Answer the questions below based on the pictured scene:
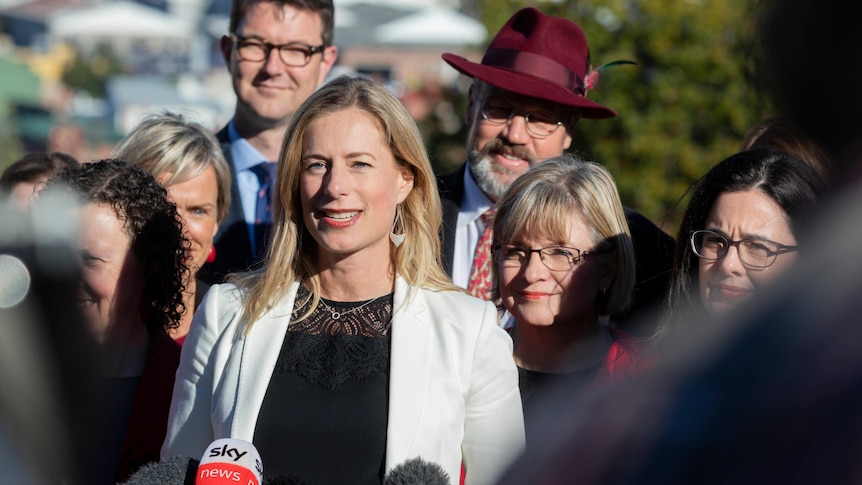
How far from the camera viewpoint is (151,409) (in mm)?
2764

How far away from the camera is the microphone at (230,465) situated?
178 centimetres

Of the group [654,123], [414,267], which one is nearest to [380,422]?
[414,267]

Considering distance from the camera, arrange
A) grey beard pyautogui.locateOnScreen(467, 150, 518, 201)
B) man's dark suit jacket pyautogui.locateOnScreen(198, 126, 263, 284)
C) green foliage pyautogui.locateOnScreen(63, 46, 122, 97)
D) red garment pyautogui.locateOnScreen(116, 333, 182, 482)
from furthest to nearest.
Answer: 1. green foliage pyautogui.locateOnScreen(63, 46, 122, 97)
2. man's dark suit jacket pyautogui.locateOnScreen(198, 126, 263, 284)
3. grey beard pyautogui.locateOnScreen(467, 150, 518, 201)
4. red garment pyautogui.locateOnScreen(116, 333, 182, 482)

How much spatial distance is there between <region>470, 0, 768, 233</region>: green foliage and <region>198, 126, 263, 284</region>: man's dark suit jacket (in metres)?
6.20

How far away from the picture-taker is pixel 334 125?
274 centimetres

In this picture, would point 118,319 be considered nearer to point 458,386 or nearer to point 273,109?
point 458,386

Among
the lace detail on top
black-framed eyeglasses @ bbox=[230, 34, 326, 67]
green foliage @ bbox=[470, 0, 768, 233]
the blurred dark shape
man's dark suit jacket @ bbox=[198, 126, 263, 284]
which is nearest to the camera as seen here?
the blurred dark shape

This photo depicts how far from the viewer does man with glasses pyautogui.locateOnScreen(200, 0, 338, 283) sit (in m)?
4.10

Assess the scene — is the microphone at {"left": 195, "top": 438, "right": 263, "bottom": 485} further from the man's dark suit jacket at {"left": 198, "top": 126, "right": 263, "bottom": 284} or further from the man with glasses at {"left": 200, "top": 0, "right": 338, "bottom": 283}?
the man with glasses at {"left": 200, "top": 0, "right": 338, "bottom": 283}

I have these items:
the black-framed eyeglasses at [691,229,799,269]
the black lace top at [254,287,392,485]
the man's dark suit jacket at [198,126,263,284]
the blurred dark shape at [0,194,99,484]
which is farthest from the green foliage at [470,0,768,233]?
the blurred dark shape at [0,194,99,484]

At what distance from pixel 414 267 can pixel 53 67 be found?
1429 inches

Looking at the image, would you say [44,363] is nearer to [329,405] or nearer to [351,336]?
[329,405]

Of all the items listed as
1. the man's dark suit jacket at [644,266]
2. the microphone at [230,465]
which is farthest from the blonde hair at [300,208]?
the microphone at [230,465]

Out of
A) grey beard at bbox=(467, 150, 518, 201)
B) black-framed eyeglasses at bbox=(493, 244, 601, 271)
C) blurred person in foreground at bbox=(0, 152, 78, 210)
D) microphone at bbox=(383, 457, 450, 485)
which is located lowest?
microphone at bbox=(383, 457, 450, 485)
